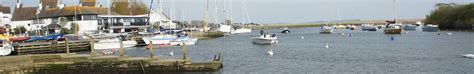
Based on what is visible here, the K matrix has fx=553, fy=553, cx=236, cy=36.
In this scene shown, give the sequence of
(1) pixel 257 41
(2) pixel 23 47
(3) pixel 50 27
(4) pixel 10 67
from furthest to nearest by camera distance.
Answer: (3) pixel 50 27
(1) pixel 257 41
(2) pixel 23 47
(4) pixel 10 67

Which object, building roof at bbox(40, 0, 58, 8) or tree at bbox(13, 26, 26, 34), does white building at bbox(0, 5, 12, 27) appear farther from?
building roof at bbox(40, 0, 58, 8)

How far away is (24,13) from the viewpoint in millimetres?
117438

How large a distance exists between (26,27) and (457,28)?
3866 inches

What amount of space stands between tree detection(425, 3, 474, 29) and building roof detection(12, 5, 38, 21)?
316 feet

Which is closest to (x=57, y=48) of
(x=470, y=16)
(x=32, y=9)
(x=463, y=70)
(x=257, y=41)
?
(x=257, y=41)

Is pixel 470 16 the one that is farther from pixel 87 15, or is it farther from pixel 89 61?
pixel 89 61

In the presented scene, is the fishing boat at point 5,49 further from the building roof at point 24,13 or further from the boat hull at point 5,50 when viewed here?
the building roof at point 24,13

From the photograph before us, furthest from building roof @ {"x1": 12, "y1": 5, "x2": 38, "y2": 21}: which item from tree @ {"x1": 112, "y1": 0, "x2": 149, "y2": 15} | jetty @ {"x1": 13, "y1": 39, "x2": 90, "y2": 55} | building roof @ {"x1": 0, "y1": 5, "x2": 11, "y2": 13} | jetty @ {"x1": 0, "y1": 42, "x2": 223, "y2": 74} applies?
jetty @ {"x1": 0, "y1": 42, "x2": 223, "y2": 74}

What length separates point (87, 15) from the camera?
348 feet

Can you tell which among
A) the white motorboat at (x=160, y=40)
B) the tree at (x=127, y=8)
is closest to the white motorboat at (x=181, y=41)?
the white motorboat at (x=160, y=40)

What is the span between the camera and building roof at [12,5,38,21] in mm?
115175

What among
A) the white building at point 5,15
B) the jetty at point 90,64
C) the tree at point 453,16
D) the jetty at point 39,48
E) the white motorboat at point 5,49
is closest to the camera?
the jetty at point 90,64

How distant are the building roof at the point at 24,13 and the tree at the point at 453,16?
96418 mm

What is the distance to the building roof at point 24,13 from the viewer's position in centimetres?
11518
